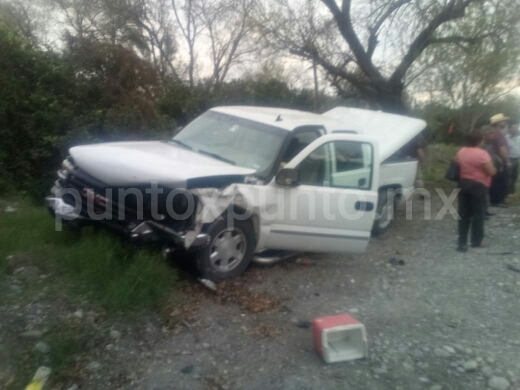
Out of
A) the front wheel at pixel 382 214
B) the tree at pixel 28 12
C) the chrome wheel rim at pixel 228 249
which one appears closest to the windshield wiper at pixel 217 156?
the chrome wheel rim at pixel 228 249

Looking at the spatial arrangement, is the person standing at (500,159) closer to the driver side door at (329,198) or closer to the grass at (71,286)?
the driver side door at (329,198)

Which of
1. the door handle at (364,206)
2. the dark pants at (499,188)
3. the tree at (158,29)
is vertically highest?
the tree at (158,29)

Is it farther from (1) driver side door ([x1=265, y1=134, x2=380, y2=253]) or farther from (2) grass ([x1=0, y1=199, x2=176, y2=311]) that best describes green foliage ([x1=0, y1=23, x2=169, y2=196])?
(1) driver side door ([x1=265, y1=134, x2=380, y2=253])

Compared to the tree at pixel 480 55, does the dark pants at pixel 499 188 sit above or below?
below

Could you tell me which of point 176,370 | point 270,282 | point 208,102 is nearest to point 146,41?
point 208,102

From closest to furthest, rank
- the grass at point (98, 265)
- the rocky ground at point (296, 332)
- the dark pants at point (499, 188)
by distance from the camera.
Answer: the rocky ground at point (296, 332), the grass at point (98, 265), the dark pants at point (499, 188)

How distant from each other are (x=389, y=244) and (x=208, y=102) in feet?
22.2

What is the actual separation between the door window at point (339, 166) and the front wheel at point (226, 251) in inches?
36.7

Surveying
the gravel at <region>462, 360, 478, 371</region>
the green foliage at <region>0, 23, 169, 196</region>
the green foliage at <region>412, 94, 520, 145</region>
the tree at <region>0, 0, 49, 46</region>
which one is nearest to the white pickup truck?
the gravel at <region>462, 360, 478, 371</region>

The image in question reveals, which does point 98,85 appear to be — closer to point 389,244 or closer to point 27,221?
point 27,221

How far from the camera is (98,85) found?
10.8 m

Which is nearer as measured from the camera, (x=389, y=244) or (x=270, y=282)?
(x=270, y=282)

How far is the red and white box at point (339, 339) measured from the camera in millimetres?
4547

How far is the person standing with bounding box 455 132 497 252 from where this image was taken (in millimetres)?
7453
